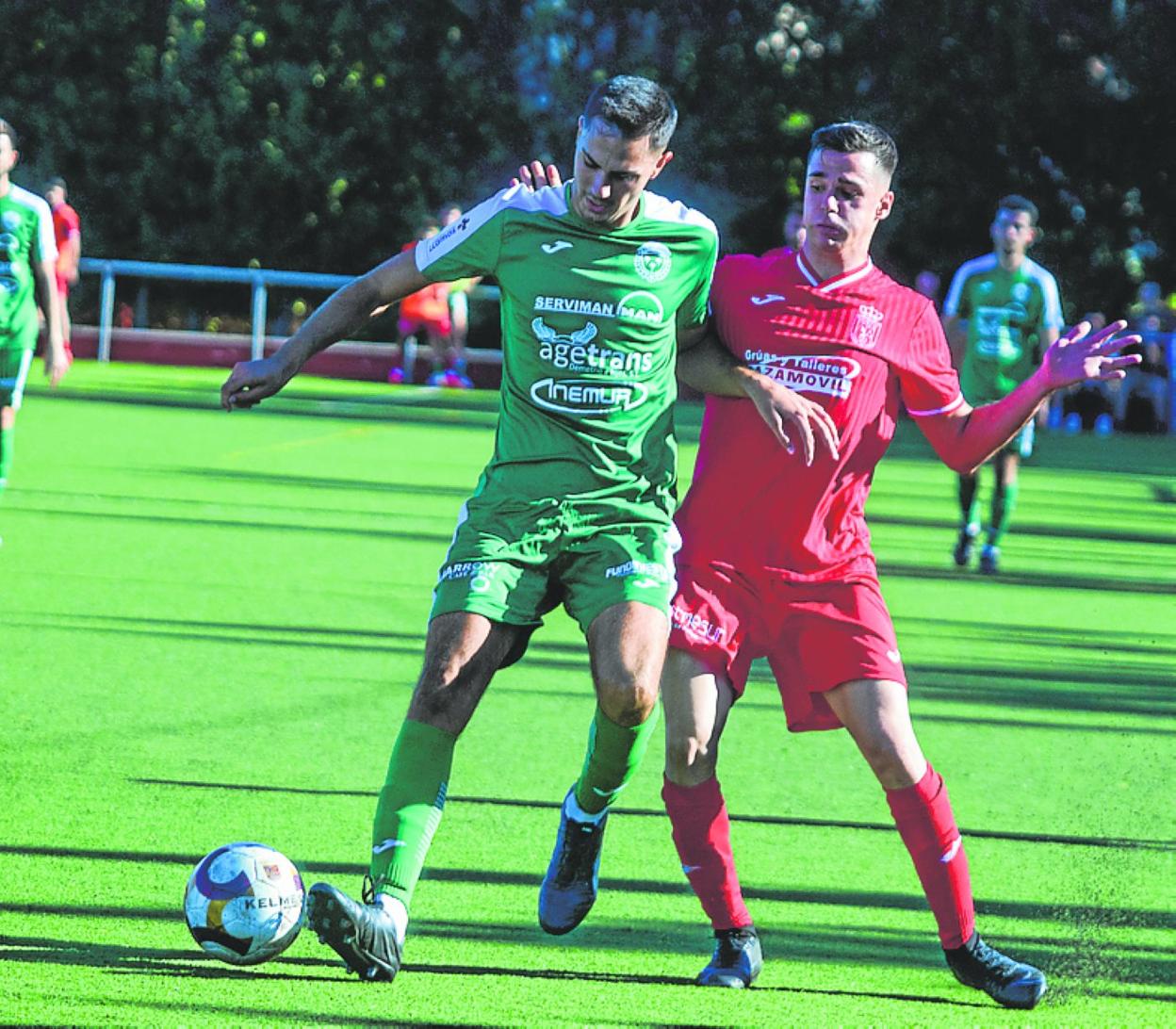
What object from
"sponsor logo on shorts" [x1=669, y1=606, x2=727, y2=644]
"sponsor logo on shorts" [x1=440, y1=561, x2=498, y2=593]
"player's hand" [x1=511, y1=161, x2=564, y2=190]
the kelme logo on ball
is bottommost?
"sponsor logo on shorts" [x1=669, y1=606, x2=727, y2=644]

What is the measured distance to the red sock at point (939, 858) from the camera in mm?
4590

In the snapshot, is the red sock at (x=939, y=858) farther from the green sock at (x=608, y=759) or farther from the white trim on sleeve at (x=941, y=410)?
the white trim on sleeve at (x=941, y=410)

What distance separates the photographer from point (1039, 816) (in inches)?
253

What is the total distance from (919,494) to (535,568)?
13474 millimetres

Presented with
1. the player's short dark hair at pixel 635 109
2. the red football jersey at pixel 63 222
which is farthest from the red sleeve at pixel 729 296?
the red football jersey at pixel 63 222

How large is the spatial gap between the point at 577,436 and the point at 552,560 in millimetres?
294

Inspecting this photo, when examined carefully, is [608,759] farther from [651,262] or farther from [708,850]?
[651,262]

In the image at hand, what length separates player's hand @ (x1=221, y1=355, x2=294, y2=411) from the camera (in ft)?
15.3

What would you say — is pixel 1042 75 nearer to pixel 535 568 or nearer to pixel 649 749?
pixel 649 749

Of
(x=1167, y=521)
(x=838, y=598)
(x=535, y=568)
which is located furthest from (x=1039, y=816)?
(x=1167, y=521)

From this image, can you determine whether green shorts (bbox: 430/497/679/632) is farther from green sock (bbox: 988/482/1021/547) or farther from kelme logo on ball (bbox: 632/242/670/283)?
green sock (bbox: 988/482/1021/547)

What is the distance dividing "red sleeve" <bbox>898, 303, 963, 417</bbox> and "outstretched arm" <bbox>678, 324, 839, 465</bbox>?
0.80 feet

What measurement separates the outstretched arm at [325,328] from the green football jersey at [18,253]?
6.54 m

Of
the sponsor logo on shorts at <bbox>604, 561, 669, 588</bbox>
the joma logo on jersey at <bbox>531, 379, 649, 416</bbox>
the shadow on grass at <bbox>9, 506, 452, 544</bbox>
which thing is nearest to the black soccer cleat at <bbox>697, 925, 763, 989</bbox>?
the sponsor logo on shorts at <bbox>604, 561, 669, 588</bbox>
